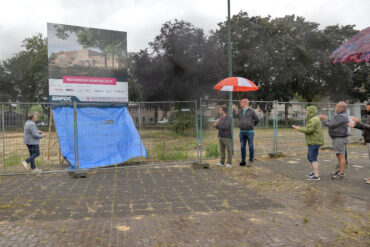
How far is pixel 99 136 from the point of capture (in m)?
8.37

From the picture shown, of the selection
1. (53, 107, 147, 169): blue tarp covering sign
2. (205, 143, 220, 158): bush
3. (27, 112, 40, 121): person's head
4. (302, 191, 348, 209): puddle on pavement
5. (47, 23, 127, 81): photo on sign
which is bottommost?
(302, 191, 348, 209): puddle on pavement

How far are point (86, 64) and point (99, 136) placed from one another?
5.15 m

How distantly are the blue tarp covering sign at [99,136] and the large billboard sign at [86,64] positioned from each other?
2.76 metres

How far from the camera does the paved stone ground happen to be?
3725mm

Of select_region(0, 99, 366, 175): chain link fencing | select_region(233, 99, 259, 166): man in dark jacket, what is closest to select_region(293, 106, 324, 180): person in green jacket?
select_region(233, 99, 259, 166): man in dark jacket

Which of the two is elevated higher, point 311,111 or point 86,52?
point 86,52

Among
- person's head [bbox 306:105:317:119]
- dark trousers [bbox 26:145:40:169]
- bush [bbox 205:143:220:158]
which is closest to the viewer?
person's head [bbox 306:105:317:119]

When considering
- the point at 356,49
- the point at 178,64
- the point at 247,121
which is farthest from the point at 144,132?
the point at 178,64

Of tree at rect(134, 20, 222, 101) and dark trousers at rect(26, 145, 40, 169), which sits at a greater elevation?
tree at rect(134, 20, 222, 101)

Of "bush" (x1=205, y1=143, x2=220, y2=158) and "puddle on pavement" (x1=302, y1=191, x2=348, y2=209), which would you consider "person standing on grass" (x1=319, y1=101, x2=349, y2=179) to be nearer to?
"puddle on pavement" (x1=302, y1=191, x2=348, y2=209)

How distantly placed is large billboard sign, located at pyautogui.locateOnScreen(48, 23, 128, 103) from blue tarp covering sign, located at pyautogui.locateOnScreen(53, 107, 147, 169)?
276 centimetres

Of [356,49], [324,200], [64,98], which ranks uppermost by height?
[356,49]

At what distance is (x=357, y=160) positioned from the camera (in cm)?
960

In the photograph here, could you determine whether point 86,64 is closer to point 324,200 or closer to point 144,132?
point 144,132
